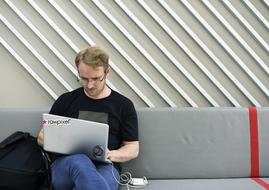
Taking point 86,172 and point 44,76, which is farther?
point 44,76

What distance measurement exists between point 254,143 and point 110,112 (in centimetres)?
80

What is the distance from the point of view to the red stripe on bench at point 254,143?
1.98 m

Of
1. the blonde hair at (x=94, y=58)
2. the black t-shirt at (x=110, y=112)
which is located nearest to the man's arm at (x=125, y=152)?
the black t-shirt at (x=110, y=112)

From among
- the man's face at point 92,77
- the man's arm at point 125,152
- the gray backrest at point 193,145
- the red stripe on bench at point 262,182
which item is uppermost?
the man's face at point 92,77

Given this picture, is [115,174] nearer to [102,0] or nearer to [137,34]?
[137,34]

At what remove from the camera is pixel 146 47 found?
219 cm

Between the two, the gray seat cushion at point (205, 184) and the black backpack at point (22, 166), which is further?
the gray seat cushion at point (205, 184)

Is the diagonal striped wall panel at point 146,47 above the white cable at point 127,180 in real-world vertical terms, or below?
above

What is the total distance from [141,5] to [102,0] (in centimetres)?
23

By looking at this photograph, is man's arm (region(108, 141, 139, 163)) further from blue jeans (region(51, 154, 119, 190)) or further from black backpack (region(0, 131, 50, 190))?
black backpack (region(0, 131, 50, 190))

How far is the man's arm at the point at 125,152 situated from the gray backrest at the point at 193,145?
0.14 m

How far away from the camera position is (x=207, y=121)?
198cm

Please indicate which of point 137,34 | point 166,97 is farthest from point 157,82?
point 137,34

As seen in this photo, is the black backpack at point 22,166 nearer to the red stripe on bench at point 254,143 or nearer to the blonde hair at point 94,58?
the blonde hair at point 94,58
